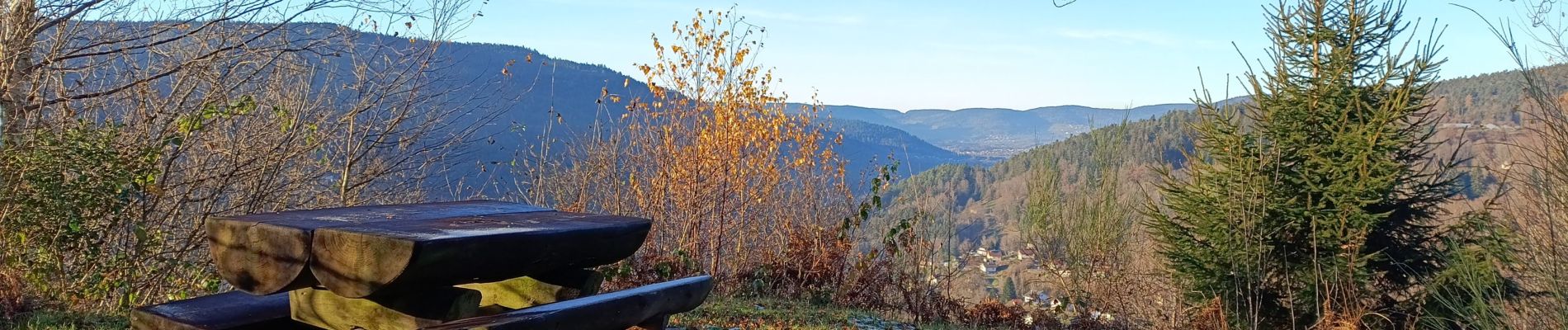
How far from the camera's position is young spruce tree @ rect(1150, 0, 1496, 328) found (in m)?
8.88

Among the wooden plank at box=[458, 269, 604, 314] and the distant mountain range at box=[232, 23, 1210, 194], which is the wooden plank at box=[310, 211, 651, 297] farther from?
the distant mountain range at box=[232, 23, 1210, 194]

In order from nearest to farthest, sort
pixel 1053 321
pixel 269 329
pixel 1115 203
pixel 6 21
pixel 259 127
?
pixel 269 329, pixel 6 21, pixel 259 127, pixel 1053 321, pixel 1115 203

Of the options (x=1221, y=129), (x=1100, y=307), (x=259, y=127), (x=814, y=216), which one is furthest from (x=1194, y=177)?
(x=259, y=127)

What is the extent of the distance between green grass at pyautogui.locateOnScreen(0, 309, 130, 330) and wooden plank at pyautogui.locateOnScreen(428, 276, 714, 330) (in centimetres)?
285

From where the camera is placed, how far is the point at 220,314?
3223 mm

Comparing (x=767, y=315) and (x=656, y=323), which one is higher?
(x=656, y=323)

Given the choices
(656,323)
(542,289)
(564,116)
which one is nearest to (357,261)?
(542,289)

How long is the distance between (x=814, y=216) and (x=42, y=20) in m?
6.23

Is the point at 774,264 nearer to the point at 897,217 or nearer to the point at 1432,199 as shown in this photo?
the point at 897,217

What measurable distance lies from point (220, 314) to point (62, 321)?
236 cm

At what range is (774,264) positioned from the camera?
355 inches

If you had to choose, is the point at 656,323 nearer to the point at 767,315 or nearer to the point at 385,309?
the point at 385,309

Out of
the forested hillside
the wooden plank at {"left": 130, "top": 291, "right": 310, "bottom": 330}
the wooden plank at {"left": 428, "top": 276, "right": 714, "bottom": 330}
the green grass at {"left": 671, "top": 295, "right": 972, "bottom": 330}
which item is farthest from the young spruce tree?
the wooden plank at {"left": 130, "top": 291, "right": 310, "bottom": 330}

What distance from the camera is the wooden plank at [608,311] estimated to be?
2939 mm
